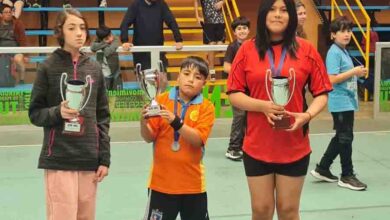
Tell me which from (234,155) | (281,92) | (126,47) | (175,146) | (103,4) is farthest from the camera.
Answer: (103,4)

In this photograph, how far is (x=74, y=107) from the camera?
9.68 ft

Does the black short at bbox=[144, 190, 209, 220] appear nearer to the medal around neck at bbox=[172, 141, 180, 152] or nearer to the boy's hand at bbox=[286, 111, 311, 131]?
the medal around neck at bbox=[172, 141, 180, 152]

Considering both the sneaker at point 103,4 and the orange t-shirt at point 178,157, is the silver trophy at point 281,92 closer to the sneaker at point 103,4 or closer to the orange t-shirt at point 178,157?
the orange t-shirt at point 178,157

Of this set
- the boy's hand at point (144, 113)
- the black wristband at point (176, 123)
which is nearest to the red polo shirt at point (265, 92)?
the black wristband at point (176, 123)

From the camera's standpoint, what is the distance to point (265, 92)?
3.19 m

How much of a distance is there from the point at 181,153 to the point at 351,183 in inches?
106

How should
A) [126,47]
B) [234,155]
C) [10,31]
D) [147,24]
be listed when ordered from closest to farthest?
[234,155] → [126,47] → [147,24] → [10,31]

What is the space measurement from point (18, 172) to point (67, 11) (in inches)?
133

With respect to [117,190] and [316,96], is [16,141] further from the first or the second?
[316,96]

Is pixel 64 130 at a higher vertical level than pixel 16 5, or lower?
lower

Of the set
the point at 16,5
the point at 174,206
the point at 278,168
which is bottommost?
the point at 174,206

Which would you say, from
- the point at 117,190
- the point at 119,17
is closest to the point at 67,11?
the point at 117,190

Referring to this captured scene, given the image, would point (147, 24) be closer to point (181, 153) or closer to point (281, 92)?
point (181, 153)

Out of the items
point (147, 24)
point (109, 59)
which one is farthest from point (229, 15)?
point (109, 59)
